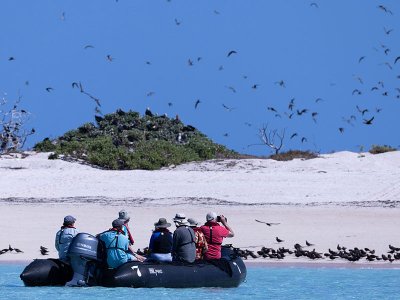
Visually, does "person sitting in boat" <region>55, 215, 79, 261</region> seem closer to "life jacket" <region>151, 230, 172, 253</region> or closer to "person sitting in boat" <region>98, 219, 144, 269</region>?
"person sitting in boat" <region>98, 219, 144, 269</region>

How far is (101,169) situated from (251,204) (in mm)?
9895

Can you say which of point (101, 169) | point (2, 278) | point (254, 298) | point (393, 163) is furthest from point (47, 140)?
point (254, 298)

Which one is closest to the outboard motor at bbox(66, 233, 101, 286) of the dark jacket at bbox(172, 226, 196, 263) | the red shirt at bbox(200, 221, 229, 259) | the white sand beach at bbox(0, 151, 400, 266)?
the dark jacket at bbox(172, 226, 196, 263)

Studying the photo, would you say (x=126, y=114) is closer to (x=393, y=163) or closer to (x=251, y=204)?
(x=393, y=163)

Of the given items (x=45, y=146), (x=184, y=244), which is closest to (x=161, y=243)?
(x=184, y=244)

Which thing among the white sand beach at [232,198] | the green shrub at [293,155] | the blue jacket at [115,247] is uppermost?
the green shrub at [293,155]

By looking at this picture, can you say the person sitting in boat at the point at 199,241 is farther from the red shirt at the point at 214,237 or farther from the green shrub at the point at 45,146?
the green shrub at the point at 45,146

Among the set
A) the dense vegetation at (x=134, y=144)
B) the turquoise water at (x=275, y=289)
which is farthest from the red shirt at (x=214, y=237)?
the dense vegetation at (x=134, y=144)

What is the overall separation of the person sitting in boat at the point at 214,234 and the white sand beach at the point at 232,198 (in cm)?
496

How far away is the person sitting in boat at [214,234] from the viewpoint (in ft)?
82.5

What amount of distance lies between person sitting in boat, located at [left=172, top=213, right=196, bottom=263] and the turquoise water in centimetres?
74

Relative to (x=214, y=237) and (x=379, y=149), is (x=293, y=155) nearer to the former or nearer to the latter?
(x=379, y=149)

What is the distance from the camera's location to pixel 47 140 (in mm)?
58719

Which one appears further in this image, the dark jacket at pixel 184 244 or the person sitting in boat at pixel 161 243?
the person sitting in boat at pixel 161 243
